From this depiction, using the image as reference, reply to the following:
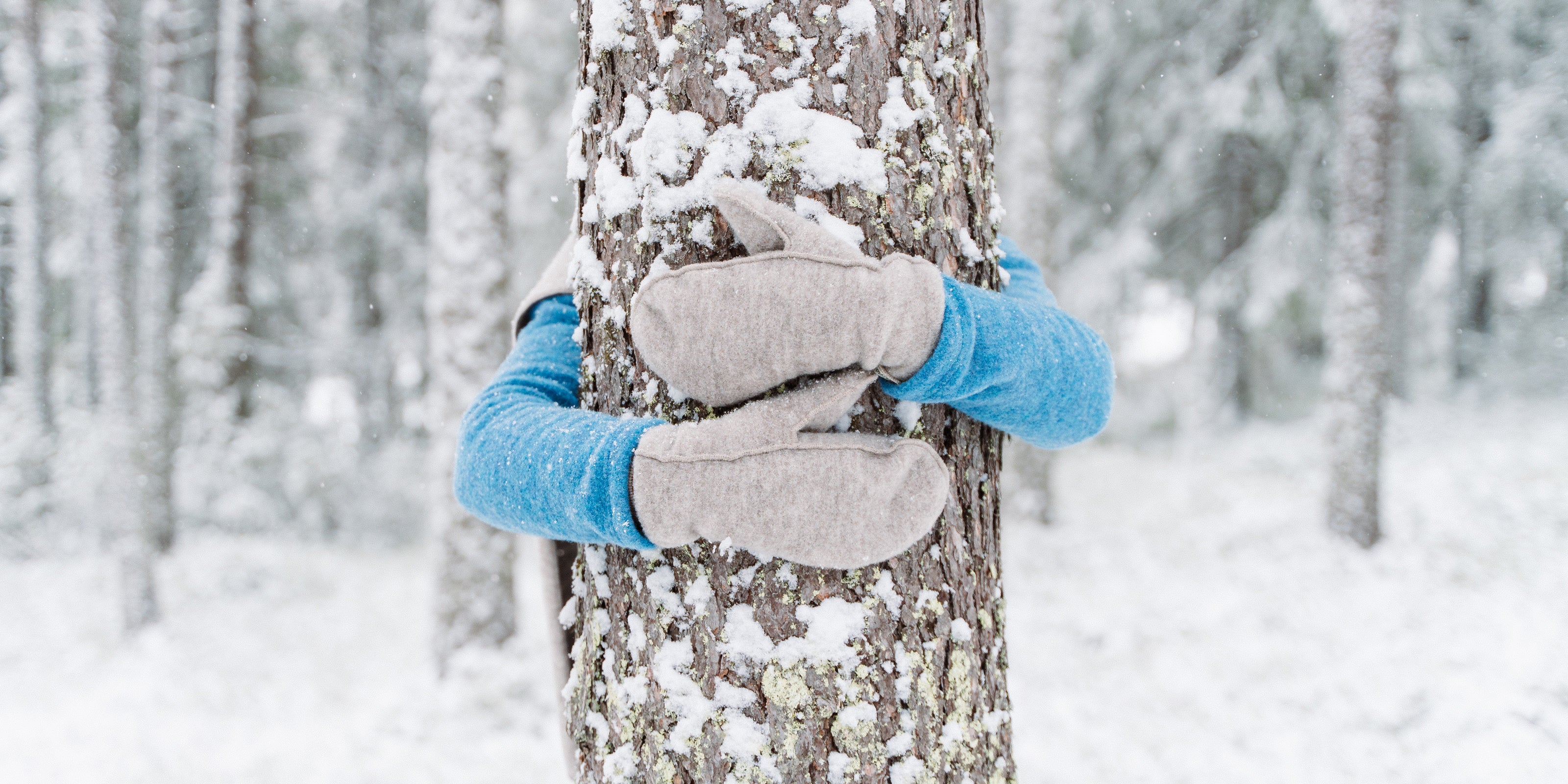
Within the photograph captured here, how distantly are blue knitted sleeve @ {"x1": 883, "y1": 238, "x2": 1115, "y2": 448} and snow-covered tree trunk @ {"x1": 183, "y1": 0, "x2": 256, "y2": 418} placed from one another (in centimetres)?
870

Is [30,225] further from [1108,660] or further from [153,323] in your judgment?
[1108,660]

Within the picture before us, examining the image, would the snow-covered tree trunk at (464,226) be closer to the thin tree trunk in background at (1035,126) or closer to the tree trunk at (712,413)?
the tree trunk at (712,413)

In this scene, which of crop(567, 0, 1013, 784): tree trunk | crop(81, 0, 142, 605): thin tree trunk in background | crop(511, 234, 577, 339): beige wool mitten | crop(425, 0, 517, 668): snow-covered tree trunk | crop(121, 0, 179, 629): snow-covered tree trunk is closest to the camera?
crop(567, 0, 1013, 784): tree trunk

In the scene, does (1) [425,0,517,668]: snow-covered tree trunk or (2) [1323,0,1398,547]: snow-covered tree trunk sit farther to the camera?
(2) [1323,0,1398,547]: snow-covered tree trunk

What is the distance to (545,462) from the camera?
1082 mm

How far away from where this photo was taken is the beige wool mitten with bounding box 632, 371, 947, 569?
1.02 m

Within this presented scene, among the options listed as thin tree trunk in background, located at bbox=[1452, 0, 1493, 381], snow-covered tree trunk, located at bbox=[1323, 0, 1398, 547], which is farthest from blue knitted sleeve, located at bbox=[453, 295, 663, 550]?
thin tree trunk in background, located at bbox=[1452, 0, 1493, 381]

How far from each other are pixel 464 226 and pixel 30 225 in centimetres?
809

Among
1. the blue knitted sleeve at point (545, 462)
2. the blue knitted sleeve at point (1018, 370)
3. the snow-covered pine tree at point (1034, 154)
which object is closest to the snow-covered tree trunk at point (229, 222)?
the snow-covered pine tree at point (1034, 154)

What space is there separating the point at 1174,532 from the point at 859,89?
310 inches

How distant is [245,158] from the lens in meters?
7.89

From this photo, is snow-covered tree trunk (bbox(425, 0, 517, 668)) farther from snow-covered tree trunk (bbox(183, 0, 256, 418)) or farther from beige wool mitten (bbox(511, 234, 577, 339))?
snow-covered tree trunk (bbox(183, 0, 256, 418))

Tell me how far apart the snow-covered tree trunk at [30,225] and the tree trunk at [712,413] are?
401 inches

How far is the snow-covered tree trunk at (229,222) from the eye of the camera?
24.9 ft
